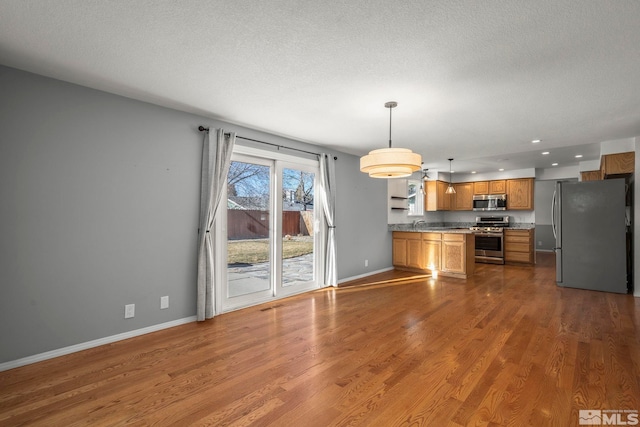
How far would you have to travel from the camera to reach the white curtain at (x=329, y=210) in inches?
202

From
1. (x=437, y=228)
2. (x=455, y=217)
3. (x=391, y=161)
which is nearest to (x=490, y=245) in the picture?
(x=437, y=228)

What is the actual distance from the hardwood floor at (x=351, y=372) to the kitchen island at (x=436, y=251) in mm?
2051

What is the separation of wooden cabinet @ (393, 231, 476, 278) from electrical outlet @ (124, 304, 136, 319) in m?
5.23

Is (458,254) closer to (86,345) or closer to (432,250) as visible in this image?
(432,250)

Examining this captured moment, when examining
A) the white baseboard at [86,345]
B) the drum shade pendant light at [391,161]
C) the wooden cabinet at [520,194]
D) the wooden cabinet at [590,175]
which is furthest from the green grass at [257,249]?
the wooden cabinet at [590,175]

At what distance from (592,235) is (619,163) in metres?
1.18

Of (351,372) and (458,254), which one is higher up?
(458,254)

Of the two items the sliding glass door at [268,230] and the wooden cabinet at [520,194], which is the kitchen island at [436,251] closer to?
the sliding glass door at [268,230]

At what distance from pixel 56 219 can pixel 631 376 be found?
4.82 m

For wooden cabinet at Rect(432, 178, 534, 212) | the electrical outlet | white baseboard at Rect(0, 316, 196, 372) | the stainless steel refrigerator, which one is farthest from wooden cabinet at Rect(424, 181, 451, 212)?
the electrical outlet

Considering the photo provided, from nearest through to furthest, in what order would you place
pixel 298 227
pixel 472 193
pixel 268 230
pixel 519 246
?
pixel 268 230 → pixel 298 227 → pixel 519 246 → pixel 472 193

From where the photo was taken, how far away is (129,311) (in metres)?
3.07

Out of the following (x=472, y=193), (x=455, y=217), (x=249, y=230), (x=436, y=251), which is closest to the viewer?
(x=249, y=230)

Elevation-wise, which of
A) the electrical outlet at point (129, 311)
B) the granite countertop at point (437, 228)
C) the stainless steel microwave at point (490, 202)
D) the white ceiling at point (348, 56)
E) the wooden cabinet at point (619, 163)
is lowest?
the electrical outlet at point (129, 311)
